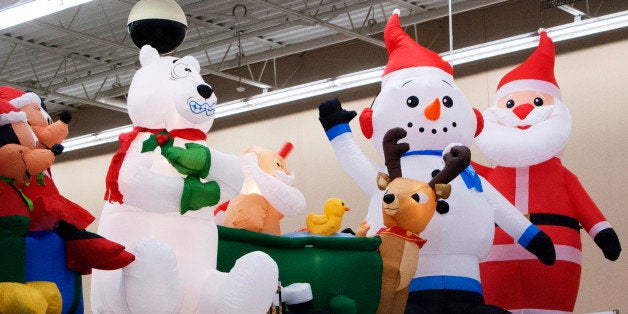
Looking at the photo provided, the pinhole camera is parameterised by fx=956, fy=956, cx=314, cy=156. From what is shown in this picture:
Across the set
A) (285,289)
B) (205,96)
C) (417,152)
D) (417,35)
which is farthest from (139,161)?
(417,35)

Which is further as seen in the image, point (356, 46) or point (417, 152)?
point (356, 46)

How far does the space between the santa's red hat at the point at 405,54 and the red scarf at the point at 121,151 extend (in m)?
1.35

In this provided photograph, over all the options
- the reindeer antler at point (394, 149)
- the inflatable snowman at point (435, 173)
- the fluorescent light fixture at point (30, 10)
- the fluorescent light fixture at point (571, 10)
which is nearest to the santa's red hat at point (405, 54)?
the inflatable snowman at point (435, 173)

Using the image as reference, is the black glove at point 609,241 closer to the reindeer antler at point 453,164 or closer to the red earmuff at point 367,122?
the reindeer antler at point 453,164

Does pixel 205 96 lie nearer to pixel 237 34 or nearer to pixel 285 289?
pixel 285 289

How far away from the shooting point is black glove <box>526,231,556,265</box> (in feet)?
15.9

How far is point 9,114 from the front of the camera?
3584 millimetres

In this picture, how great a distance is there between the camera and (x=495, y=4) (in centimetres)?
991

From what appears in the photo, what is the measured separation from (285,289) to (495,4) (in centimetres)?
650

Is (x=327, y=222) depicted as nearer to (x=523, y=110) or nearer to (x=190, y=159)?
(x=190, y=159)

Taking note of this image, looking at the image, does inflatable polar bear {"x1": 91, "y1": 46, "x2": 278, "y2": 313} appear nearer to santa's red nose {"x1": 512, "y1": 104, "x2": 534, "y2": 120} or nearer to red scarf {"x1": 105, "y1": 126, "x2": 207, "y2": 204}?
red scarf {"x1": 105, "y1": 126, "x2": 207, "y2": 204}

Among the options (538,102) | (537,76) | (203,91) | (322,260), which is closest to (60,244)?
(203,91)

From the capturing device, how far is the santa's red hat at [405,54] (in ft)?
16.6

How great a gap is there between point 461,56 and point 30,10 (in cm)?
391
